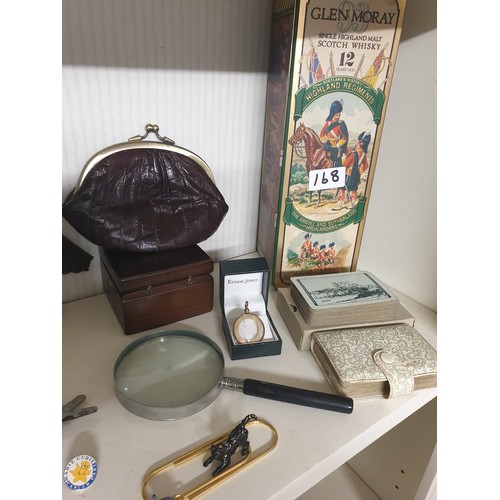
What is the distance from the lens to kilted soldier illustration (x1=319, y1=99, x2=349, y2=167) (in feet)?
2.10

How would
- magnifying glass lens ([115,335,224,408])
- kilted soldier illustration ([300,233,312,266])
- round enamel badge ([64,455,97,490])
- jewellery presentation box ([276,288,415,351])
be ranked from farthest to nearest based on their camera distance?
kilted soldier illustration ([300,233,312,266]) < jewellery presentation box ([276,288,415,351]) < magnifying glass lens ([115,335,224,408]) < round enamel badge ([64,455,97,490])

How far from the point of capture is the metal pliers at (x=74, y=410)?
46cm

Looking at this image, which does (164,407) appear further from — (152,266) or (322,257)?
(322,257)

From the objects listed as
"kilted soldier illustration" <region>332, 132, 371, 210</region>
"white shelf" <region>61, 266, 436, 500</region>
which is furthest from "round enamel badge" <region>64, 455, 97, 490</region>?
"kilted soldier illustration" <region>332, 132, 371, 210</region>

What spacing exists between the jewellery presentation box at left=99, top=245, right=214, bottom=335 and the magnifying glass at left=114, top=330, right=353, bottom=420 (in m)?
0.05

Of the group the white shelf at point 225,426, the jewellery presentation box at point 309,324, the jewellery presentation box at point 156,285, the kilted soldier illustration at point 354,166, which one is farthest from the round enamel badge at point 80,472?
the kilted soldier illustration at point 354,166

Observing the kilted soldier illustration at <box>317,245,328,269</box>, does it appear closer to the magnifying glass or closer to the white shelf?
the white shelf

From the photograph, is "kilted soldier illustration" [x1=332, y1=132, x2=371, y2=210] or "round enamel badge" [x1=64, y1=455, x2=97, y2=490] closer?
"round enamel badge" [x1=64, y1=455, x2=97, y2=490]

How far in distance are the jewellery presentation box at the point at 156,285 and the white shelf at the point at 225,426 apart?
27 mm

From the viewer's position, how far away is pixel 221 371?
517 mm

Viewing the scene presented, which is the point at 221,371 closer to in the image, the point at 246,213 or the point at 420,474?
the point at 246,213

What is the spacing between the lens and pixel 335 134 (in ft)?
2.15
